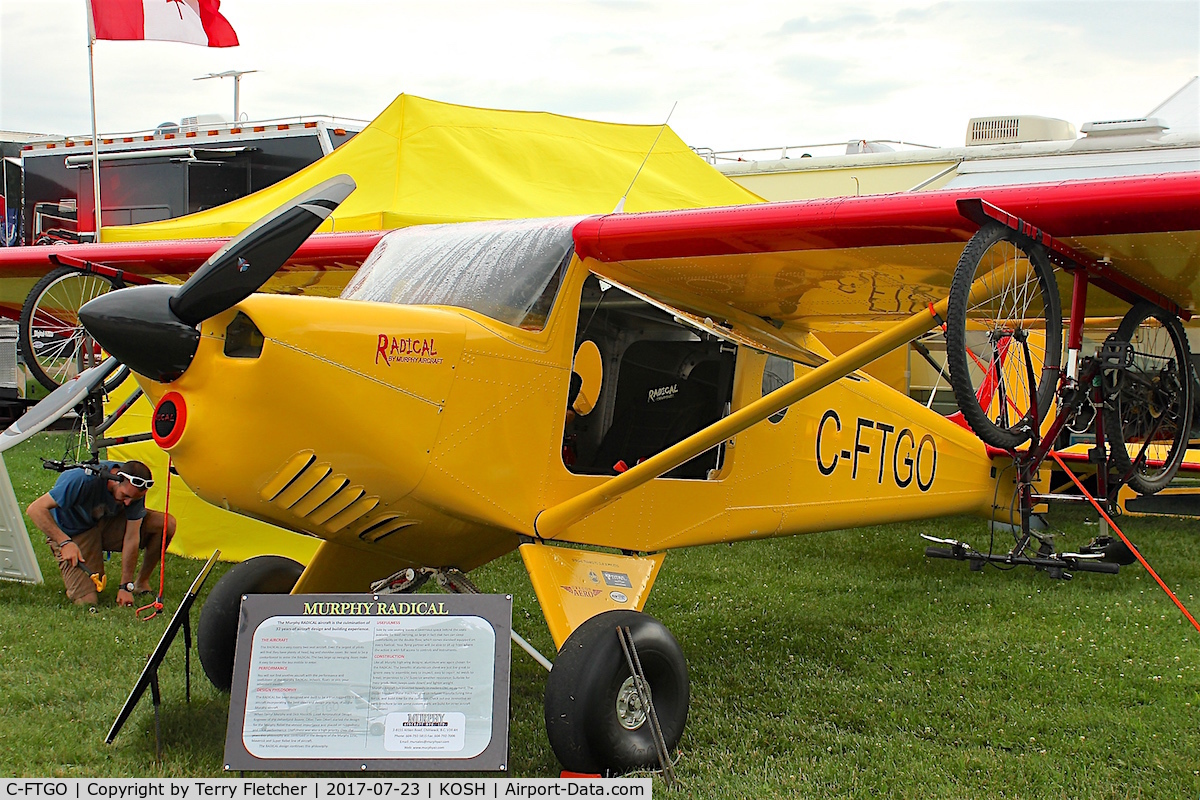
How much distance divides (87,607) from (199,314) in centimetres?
395

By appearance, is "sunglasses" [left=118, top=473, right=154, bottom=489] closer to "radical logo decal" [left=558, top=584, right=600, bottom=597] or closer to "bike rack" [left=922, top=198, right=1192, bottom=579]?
"radical logo decal" [left=558, top=584, right=600, bottom=597]

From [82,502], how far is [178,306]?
13.5 ft

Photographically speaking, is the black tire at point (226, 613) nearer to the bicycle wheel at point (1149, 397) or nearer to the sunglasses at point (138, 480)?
the sunglasses at point (138, 480)

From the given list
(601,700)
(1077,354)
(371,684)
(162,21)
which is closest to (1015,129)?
(1077,354)

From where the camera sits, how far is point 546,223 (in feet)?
15.8

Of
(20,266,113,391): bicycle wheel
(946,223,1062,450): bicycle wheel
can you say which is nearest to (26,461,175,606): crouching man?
(20,266,113,391): bicycle wheel

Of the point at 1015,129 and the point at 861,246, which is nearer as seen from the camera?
the point at 861,246

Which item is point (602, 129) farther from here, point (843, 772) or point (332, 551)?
point (843, 772)

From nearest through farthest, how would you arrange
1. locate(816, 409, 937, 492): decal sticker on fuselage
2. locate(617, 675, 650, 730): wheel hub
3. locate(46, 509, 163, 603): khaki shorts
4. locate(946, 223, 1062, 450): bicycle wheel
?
locate(946, 223, 1062, 450): bicycle wheel < locate(617, 675, 650, 730): wheel hub < locate(816, 409, 937, 492): decal sticker on fuselage < locate(46, 509, 163, 603): khaki shorts

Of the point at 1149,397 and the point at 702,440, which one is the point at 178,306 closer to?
the point at 702,440

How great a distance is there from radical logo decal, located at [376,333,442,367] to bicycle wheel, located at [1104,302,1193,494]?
285 centimetres

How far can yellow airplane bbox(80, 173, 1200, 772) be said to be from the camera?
11.8 ft

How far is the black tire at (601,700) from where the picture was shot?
12.6 ft

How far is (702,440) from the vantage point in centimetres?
443
